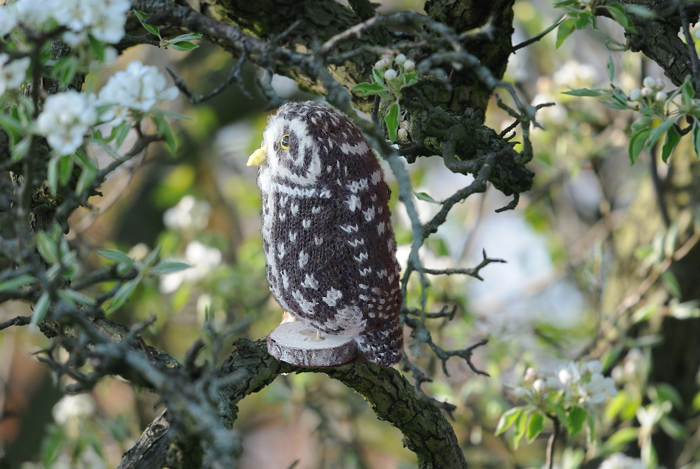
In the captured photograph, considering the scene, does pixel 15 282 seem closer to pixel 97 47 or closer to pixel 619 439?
pixel 97 47

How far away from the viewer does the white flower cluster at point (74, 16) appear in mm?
478

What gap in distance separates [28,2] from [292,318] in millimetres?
537

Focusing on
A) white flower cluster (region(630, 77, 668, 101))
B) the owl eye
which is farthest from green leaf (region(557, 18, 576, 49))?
the owl eye

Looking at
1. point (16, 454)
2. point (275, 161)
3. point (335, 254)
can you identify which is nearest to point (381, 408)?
point (335, 254)

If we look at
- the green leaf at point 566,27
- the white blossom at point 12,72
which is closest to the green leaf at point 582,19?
the green leaf at point 566,27

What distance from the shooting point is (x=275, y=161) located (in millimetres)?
749

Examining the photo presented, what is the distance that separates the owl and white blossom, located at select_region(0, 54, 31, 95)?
0.31 metres

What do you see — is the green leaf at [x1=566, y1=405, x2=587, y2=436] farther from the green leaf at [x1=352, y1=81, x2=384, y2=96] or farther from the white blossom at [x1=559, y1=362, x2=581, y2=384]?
the green leaf at [x1=352, y1=81, x2=384, y2=96]

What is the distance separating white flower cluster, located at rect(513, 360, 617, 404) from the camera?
973 millimetres

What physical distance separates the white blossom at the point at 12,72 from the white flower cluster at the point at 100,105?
1.4 inches

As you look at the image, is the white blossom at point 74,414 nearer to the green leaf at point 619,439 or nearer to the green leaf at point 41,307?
the green leaf at point 41,307

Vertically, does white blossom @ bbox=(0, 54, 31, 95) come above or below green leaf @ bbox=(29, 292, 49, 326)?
above

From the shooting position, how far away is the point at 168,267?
569mm

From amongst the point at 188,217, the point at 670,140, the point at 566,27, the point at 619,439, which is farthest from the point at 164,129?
the point at 619,439
